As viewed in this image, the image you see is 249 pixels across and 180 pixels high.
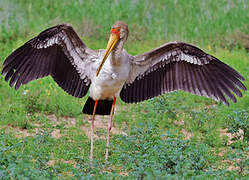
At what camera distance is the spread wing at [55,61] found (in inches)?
270

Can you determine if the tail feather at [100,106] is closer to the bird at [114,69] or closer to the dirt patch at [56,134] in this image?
the bird at [114,69]

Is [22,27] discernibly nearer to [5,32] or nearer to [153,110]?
[5,32]

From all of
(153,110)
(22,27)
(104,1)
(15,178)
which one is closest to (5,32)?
(22,27)

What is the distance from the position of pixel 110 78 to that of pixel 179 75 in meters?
1.04

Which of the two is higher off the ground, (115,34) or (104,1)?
(104,1)

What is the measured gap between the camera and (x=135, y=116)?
8.28 meters

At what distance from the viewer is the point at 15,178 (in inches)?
189

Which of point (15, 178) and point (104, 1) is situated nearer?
point (15, 178)

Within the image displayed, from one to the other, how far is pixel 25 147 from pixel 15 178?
5.40 ft

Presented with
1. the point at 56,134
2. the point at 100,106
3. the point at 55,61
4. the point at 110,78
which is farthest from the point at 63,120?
the point at 110,78

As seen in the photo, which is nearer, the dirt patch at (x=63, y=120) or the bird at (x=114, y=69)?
the bird at (x=114, y=69)

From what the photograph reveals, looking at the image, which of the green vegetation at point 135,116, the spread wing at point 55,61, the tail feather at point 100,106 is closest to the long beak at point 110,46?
the spread wing at point 55,61

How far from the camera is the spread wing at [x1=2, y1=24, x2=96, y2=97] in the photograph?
686 centimetres

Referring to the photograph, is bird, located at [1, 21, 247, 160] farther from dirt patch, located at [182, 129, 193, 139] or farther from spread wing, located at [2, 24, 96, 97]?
dirt patch, located at [182, 129, 193, 139]
